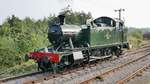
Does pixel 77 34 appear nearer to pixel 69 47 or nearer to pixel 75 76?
pixel 69 47

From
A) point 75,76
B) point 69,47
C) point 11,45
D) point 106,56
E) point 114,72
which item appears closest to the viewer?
point 75,76

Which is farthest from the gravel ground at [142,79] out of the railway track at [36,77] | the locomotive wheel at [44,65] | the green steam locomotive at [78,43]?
the locomotive wheel at [44,65]

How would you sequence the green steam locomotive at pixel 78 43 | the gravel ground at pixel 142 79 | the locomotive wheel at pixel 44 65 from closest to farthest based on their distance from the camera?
the gravel ground at pixel 142 79, the green steam locomotive at pixel 78 43, the locomotive wheel at pixel 44 65

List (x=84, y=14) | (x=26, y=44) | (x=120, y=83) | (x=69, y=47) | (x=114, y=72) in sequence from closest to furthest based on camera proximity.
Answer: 1. (x=120, y=83)
2. (x=114, y=72)
3. (x=69, y=47)
4. (x=26, y=44)
5. (x=84, y=14)

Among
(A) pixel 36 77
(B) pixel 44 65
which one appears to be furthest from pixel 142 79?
(B) pixel 44 65

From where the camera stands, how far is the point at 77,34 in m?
17.6

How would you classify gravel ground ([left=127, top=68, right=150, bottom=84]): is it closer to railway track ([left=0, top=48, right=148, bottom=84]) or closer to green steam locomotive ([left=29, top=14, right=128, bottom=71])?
railway track ([left=0, top=48, right=148, bottom=84])

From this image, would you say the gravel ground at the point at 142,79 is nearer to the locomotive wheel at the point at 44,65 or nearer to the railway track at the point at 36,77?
the railway track at the point at 36,77

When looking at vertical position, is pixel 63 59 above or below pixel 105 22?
below

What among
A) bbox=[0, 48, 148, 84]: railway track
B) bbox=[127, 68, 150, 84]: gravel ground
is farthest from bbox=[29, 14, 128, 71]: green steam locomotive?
bbox=[127, 68, 150, 84]: gravel ground

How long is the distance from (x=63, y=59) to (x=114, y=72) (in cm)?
264

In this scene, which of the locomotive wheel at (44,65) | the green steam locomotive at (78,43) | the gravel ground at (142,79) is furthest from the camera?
the locomotive wheel at (44,65)

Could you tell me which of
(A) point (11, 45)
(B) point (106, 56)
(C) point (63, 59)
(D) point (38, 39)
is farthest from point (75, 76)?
(D) point (38, 39)

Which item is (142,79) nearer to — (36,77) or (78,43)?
(36,77)
